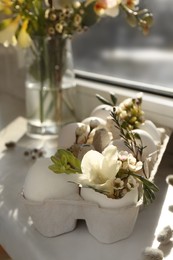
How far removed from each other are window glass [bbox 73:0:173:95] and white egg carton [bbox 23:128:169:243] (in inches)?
17.7

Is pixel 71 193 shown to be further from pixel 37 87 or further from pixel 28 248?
pixel 37 87

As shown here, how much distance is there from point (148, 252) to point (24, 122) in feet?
1.94

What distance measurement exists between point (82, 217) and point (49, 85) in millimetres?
400

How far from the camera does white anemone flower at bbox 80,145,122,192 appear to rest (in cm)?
56

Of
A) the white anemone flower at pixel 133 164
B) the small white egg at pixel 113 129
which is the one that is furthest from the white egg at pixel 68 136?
the white anemone flower at pixel 133 164

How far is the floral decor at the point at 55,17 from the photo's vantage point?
0.79m

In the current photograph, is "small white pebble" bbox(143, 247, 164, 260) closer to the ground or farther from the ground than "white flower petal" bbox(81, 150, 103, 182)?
closer to the ground

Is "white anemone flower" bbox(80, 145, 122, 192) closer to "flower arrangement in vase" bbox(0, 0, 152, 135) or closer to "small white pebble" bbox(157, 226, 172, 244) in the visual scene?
"small white pebble" bbox(157, 226, 172, 244)

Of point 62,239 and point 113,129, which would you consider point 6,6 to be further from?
point 62,239

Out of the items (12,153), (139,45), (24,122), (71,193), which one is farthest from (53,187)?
(139,45)

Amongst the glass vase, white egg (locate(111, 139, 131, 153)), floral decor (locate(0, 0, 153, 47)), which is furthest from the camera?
the glass vase

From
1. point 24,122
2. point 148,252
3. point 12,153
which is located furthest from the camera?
point 24,122

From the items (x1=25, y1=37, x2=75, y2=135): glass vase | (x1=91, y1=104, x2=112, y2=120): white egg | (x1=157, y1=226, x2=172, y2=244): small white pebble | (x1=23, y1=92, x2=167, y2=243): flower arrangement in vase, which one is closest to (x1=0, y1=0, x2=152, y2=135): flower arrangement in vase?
(x1=25, y1=37, x2=75, y2=135): glass vase

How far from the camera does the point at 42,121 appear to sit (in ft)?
3.16
